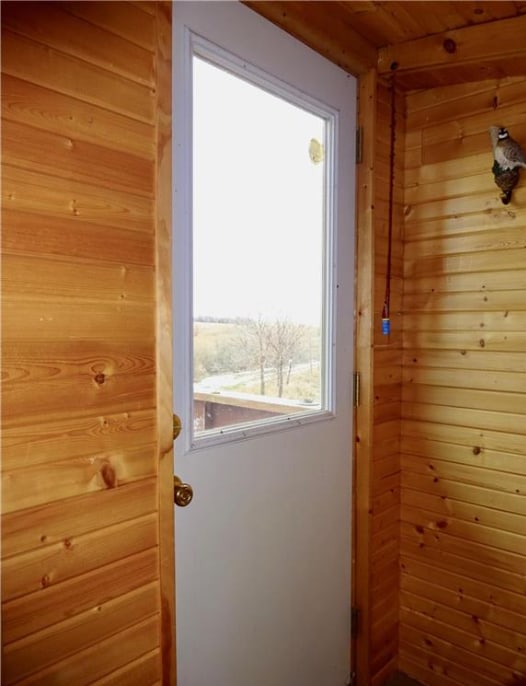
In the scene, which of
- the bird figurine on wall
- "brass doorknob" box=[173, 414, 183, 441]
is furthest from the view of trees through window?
the bird figurine on wall

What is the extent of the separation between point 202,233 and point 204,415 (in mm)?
460

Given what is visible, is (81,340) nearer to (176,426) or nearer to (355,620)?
(176,426)

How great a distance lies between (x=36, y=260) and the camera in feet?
2.93

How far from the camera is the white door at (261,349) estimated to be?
1.26 metres

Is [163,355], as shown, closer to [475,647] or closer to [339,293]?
[339,293]

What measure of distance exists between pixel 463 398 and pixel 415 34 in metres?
1.22

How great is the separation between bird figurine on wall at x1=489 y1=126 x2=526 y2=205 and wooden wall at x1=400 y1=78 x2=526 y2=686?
5 centimetres

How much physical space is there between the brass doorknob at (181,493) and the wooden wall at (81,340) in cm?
6

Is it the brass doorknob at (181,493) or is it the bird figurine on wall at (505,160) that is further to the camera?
the bird figurine on wall at (505,160)

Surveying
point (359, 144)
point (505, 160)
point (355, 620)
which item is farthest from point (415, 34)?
point (355, 620)

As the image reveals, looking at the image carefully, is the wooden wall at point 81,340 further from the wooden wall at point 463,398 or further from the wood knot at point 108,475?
the wooden wall at point 463,398

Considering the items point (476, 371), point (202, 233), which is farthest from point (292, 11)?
point (476, 371)

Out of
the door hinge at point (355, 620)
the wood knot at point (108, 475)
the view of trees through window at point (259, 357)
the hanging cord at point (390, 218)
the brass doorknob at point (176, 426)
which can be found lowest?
the door hinge at point (355, 620)

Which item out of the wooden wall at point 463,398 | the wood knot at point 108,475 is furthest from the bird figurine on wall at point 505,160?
the wood knot at point 108,475
